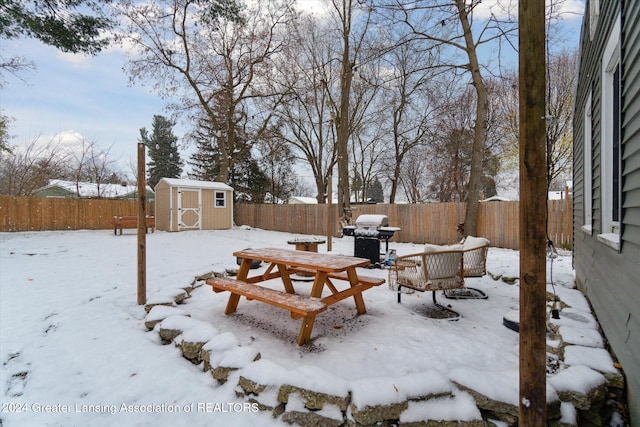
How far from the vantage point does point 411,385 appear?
185cm

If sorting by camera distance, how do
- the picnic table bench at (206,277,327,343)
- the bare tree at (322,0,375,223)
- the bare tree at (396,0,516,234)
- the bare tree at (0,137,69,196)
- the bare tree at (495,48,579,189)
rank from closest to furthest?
the picnic table bench at (206,277,327,343) < the bare tree at (396,0,516,234) < the bare tree at (495,48,579,189) < the bare tree at (322,0,375,223) < the bare tree at (0,137,69,196)

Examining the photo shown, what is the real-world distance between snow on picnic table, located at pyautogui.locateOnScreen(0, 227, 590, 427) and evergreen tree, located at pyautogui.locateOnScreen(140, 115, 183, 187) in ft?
79.6

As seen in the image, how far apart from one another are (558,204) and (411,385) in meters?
8.08

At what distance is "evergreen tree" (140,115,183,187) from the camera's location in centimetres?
2639

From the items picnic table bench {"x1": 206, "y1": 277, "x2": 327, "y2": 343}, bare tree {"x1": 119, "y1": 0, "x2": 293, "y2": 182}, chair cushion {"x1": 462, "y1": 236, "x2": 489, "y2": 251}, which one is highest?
bare tree {"x1": 119, "y1": 0, "x2": 293, "y2": 182}

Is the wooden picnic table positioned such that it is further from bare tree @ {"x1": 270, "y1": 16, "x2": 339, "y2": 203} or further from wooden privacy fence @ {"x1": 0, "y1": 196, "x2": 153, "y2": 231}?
wooden privacy fence @ {"x1": 0, "y1": 196, "x2": 153, "y2": 231}

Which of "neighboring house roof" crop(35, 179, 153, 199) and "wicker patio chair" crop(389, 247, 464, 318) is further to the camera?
"neighboring house roof" crop(35, 179, 153, 199)

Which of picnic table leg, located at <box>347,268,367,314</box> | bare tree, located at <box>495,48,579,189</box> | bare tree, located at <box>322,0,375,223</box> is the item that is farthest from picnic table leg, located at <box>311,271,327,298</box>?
bare tree, located at <box>495,48,579,189</box>

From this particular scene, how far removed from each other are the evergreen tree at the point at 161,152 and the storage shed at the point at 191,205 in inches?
571

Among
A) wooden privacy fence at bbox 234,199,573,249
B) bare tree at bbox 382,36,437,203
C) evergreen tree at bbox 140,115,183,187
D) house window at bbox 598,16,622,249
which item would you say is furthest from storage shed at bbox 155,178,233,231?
evergreen tree at bbox 140,115,183,187

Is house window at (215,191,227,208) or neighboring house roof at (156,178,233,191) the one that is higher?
neighboring house roof at (156,178,233,191)

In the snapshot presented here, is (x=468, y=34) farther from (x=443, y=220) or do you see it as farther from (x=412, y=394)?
(x=412, y=394)

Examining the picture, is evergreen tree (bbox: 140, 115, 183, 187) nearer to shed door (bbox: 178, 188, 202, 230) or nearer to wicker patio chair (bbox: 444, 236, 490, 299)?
shed door (bbox: 178, 188, 202, 230)

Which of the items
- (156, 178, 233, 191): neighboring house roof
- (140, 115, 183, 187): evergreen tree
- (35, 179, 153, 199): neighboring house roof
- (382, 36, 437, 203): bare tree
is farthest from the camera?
(140, 115, 183, 187): evergreen tree
